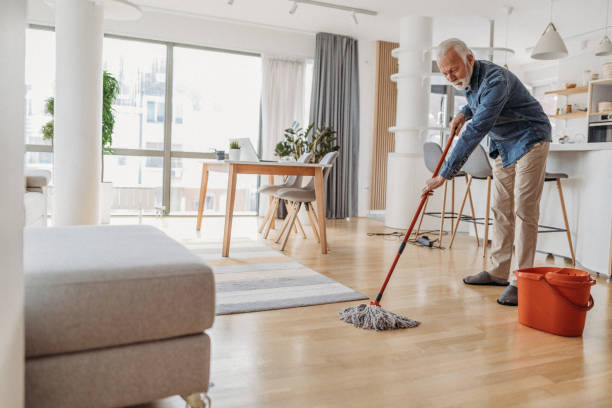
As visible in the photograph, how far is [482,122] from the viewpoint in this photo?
2.29 m

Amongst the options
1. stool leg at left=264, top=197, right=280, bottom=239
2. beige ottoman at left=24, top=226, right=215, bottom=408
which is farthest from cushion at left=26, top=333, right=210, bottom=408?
stool leg at left=264, top=197, right=280, bottom=239

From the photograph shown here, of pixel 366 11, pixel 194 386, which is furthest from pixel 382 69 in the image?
pixel 194 386

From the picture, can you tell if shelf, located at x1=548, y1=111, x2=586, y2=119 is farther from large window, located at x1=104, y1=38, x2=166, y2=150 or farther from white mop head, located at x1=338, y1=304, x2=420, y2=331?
white mop head, located at x1=338, y1=304, x2=420, y2=331

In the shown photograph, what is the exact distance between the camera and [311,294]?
2467mm

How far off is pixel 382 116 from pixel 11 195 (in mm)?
6662

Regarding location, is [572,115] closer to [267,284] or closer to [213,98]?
[213,98]

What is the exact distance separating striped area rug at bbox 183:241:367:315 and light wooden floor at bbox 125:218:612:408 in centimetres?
11

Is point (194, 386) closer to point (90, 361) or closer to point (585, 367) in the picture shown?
point (90, 361)

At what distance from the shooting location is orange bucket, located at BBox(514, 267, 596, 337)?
194 centimetres

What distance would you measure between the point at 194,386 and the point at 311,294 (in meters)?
1.33

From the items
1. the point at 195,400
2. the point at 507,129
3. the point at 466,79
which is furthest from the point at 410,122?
the point at 195,400

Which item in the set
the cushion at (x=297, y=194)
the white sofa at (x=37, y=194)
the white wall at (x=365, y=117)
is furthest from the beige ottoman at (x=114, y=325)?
the white wall at (x=365, y=117)

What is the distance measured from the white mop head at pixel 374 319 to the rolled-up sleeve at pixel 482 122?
28.5 inches

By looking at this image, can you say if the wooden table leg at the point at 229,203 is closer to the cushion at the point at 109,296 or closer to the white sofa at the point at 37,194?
the white sofa at the point at 37,194
